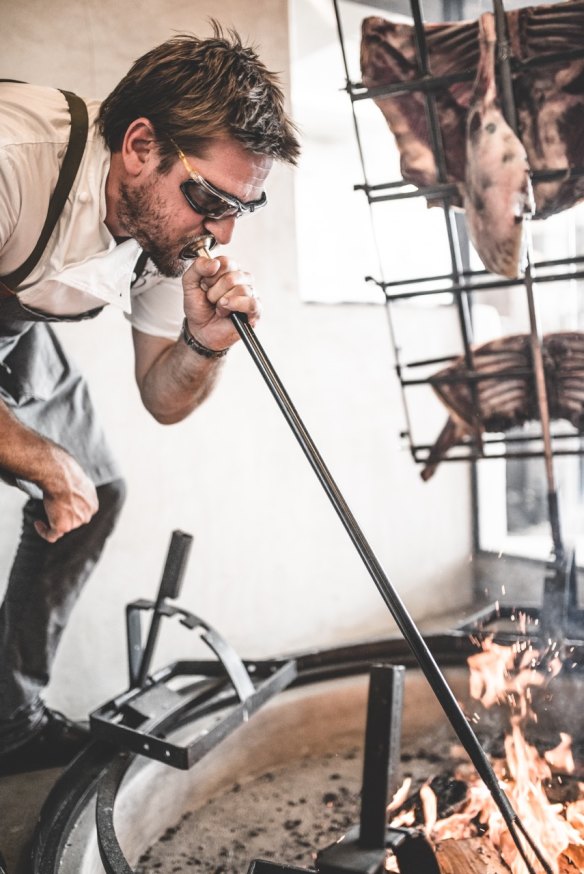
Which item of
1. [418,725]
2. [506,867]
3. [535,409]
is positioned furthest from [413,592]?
[506,867]

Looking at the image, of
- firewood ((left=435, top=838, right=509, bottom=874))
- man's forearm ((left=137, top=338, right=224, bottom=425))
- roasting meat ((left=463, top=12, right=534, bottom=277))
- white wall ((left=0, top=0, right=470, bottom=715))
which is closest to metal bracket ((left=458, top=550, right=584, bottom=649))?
white wall ((left=0, top=0, right=470, bottom=715))

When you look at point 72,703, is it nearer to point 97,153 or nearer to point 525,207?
point 97,153

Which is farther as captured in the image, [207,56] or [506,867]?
[207,56]

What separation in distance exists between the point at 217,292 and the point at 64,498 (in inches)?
20.6

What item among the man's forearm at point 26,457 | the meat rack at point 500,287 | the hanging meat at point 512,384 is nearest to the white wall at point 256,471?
the hanging meat at point 512,384

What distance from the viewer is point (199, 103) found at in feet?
5.32

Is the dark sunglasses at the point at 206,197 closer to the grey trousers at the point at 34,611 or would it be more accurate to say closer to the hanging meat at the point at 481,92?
the hanging meat at the point at 481,92

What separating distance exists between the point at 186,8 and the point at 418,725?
7.71ft

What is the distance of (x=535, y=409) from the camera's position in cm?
222

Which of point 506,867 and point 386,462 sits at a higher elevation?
point 386,462

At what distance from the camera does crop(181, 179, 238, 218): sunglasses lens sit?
1624 millimetres

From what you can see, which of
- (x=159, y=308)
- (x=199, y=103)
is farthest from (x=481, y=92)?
(x=159, y=308)

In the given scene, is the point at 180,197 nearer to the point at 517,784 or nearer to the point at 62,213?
the point at 62,213

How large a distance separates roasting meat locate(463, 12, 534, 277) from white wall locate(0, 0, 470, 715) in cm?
66
